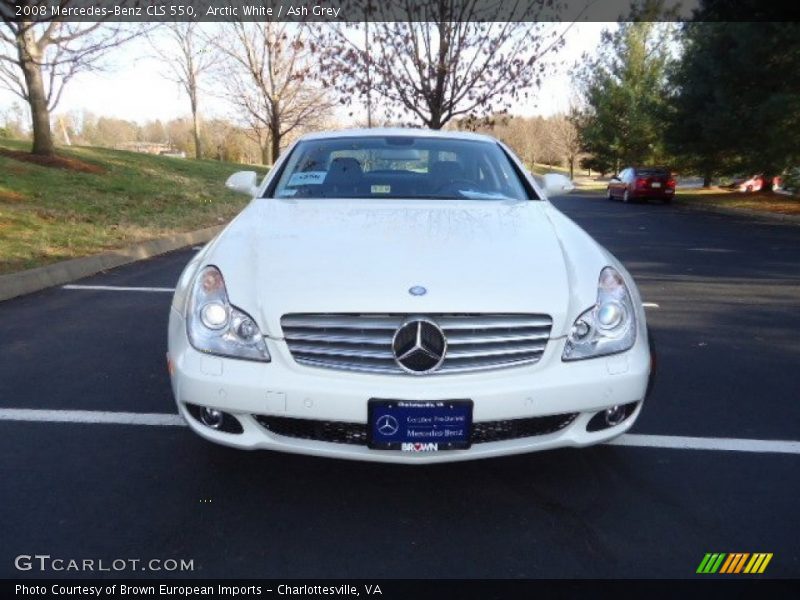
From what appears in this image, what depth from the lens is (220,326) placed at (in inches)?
97.2

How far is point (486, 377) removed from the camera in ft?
7.70

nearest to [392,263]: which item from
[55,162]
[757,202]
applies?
[55,162]

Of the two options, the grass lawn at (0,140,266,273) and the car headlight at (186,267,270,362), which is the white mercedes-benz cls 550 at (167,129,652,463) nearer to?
the car headlight at (186,267,270,362)

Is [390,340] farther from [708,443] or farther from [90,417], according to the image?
[90,417]

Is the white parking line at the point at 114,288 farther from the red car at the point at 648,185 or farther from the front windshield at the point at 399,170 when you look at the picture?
the red car at the point at 648,185

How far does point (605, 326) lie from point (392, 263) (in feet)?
2.75

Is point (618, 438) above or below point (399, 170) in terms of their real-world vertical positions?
below

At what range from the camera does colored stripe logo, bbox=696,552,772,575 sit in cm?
221

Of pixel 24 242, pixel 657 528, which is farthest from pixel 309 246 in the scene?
pixel 24 242

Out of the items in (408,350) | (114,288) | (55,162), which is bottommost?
(114,288)

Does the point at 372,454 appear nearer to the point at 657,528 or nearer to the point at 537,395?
the point at 537,395

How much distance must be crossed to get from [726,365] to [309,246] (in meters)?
3.00

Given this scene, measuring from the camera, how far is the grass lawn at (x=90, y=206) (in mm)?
7926

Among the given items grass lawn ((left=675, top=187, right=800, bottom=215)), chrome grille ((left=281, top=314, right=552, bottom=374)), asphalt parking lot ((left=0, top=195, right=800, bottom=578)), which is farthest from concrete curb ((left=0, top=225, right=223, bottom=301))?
grass lawn ((left=675, top=187, right=800, bottom=215))
